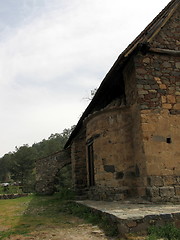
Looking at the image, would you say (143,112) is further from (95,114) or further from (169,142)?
(95,114)

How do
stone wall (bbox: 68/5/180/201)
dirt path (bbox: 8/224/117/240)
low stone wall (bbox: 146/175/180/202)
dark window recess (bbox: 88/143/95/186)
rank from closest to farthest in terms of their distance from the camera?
dirt path (bbox: 8/224/117/240) → low stone wall (bbox: 146/175/180/202) → stone wall (bbox: 68/5/180/201) → dark window recess (bbox: 88/143/95/186)

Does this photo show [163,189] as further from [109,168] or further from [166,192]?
[109,168]

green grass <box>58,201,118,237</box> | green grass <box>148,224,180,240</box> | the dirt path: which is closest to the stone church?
green grass <box>58,201,118,237</box>

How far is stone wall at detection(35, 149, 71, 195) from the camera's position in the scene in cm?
1730

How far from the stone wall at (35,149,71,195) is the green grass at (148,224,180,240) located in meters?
13.5

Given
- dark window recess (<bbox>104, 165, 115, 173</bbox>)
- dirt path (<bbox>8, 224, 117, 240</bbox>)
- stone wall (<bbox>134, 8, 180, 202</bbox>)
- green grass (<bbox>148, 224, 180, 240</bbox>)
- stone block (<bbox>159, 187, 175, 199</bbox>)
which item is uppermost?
stone wall (<bbox>134, 8, 180, 202</bbox>)

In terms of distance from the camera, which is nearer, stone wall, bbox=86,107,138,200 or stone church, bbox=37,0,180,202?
stone church, bbox=37,0,180,202

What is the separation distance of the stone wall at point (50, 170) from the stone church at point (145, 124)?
9162 millimetres

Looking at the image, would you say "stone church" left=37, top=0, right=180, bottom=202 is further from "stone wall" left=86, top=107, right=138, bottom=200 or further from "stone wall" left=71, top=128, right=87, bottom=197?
"stone wall" left=71, top=128, right=87, bottom=197

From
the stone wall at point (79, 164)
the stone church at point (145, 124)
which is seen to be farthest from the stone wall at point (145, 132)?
the stone wall at point (79, 164)

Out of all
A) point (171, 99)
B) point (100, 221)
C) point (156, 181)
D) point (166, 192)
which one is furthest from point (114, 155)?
point (100, 221)

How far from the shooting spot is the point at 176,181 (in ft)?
21.5

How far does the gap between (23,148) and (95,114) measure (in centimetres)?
3432

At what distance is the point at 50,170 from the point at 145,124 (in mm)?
12273
